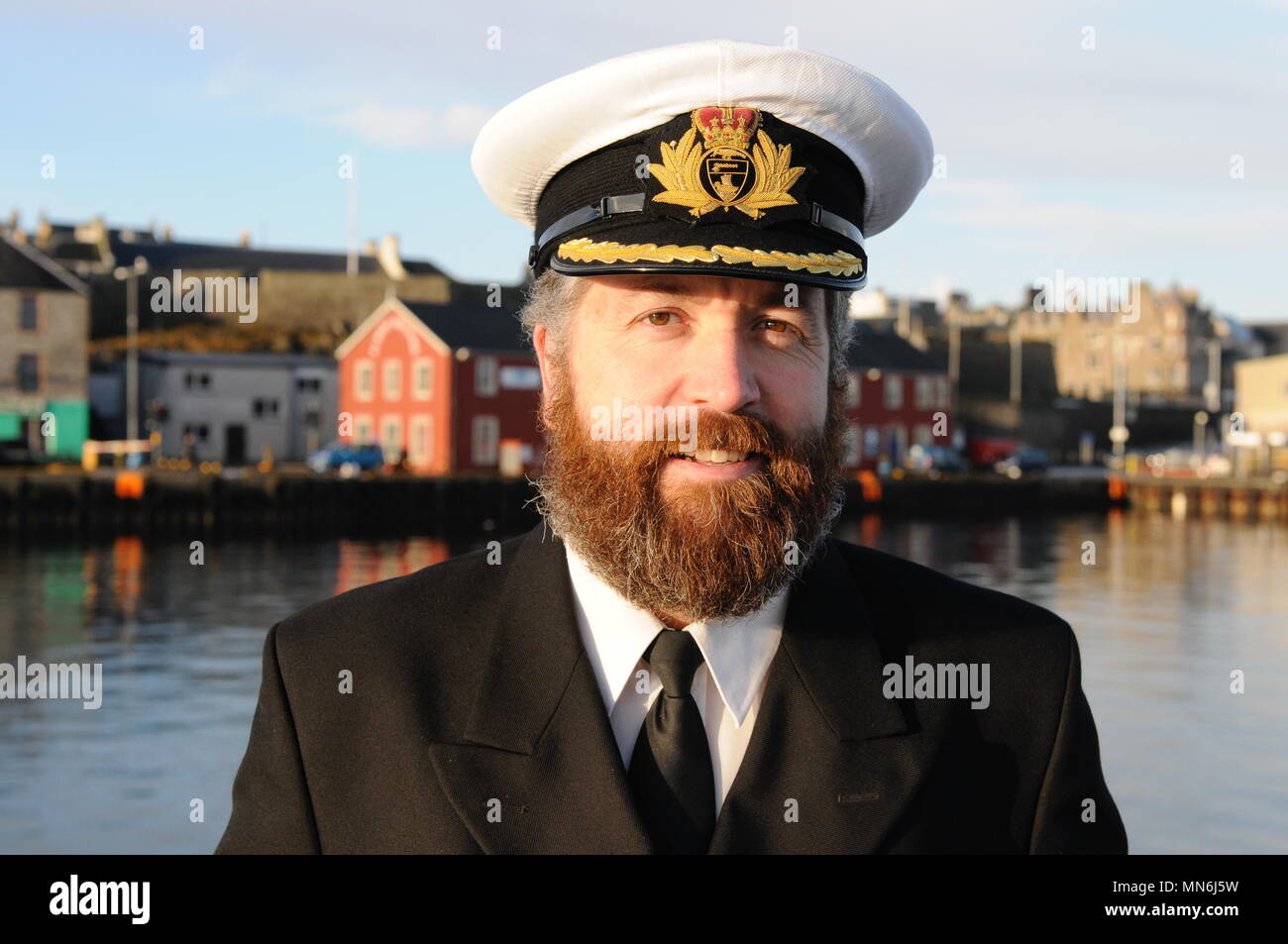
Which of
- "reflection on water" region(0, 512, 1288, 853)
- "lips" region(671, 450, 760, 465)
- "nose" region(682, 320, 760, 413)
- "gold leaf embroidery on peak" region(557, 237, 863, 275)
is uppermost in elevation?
"gold leaf embroidery on peak" region(557, 237, 863, 275)

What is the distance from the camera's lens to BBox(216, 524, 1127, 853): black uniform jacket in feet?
8.80

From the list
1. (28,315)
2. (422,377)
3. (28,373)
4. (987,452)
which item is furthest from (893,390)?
(28,315)

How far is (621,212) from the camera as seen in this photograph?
2.80 m

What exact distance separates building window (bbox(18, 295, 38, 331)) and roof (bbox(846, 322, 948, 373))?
34774 mm

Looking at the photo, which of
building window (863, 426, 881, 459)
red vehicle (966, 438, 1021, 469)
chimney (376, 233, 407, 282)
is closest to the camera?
building window (863, 426, 881, 459)

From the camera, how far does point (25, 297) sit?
59.6 m

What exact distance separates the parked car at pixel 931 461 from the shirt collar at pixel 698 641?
65.4 m

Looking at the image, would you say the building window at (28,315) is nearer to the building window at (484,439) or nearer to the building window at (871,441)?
the building window at (484,439)

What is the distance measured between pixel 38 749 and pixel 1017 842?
17.9 m

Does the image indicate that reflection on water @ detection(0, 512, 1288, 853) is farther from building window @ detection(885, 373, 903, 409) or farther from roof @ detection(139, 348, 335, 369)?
roof @ detection(139, 348, 335, 369)

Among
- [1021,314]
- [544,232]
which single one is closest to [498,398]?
[544,232]

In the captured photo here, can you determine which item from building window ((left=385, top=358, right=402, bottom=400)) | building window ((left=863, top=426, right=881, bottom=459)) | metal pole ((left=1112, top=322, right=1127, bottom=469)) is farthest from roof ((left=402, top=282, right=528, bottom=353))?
metal pole ((left=1112, top=322, right=1127, bottom=469))

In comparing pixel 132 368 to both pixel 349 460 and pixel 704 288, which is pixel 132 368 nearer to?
pixel 349 460
